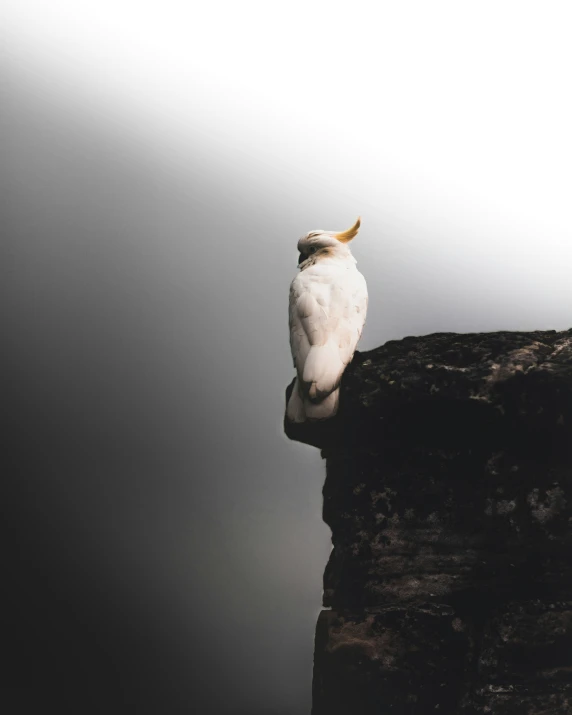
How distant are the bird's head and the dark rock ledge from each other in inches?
29.7

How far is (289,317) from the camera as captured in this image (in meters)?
2.26

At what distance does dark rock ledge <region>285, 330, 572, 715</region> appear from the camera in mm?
1579

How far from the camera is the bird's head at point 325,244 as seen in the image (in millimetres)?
2516

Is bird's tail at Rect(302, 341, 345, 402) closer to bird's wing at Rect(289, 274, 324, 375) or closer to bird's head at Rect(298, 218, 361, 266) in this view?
bird's wing at Rect(289, 274, 324, 375)

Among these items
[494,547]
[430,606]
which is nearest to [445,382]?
[494,547]

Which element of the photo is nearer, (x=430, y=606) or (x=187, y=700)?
(x=430, y=606)

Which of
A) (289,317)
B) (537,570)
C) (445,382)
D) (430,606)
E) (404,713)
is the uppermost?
(289,317)

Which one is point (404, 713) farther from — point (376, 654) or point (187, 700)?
point (187, 700)

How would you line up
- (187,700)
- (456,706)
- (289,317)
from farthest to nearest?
1. (187,700)
2. (289,317)
3. (456,706)

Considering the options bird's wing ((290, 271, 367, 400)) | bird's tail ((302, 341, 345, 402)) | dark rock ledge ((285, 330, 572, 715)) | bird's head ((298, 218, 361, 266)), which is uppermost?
bird's head ((298, 218, 361, 266))

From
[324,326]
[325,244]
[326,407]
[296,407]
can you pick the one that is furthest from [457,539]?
[325,244]

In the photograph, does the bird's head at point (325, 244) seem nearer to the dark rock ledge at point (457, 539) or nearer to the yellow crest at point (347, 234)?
the yellow crest at point (347, 234)

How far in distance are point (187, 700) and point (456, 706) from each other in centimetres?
182

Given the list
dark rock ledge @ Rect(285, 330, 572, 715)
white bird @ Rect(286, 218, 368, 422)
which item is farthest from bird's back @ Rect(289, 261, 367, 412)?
dark rock ledge @ Rect(285, 330, 572, 715)
